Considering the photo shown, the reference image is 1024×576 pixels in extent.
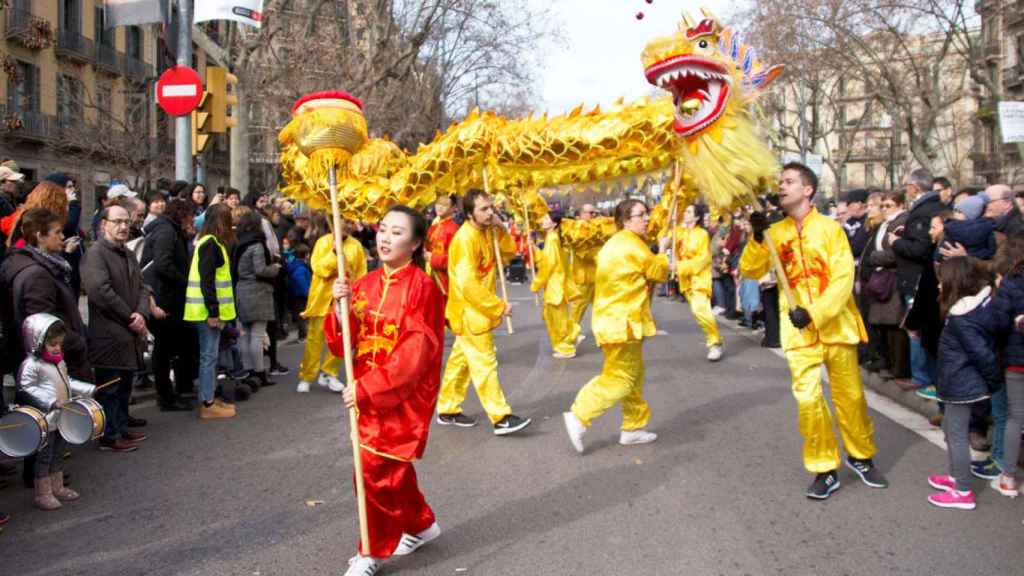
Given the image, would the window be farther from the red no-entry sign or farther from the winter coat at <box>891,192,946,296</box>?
the winter coat at <box>891,192,946,296</box>

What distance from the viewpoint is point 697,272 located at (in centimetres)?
1091

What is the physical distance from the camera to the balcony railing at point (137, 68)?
104ft

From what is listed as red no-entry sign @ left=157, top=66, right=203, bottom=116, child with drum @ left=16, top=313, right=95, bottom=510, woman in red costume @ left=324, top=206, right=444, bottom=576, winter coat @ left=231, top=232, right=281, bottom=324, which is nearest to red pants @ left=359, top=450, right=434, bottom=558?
woman in red costume @ left=324, top=206, right=444, bottom=576

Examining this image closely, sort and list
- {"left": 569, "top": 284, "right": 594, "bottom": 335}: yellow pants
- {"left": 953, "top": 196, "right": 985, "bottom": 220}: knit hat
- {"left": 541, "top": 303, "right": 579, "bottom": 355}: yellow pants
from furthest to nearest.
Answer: {"left": 569, "top": 284, "right": 594, "bottom": 335}: yellow pants, {"left": 541, "top": 303, "right": 579, "bottom": 355}: yellow pants, {"left": 953, "top": 196, "right": 985, "bottom": 220}: knit hat

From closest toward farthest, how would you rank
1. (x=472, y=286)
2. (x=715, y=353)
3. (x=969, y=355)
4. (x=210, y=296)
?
(x=969, y=355)
(x=472, y=286)
(x=210, y=296)
(x=715, y=353)

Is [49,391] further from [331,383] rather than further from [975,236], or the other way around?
[975,236]

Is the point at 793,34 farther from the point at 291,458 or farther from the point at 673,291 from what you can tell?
the point at 291,458

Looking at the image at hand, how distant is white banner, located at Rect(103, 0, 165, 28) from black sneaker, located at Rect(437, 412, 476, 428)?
619cm

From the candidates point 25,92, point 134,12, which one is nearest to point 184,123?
point 134,12

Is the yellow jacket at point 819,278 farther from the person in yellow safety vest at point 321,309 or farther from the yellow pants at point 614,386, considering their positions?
the person in yellow safety vest at point 321,309

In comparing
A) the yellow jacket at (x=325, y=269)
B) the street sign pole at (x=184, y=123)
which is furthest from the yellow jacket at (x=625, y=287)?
the street sign pole at (x=184, y=123)

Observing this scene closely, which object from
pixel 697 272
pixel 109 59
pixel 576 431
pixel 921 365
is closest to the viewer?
pixel 576 431

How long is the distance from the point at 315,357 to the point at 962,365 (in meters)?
5.55

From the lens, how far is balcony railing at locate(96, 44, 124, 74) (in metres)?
29.9
